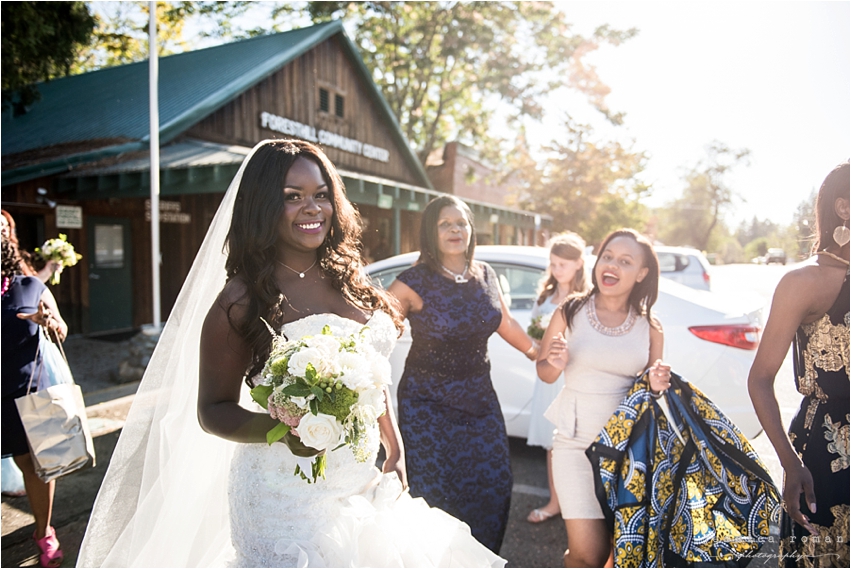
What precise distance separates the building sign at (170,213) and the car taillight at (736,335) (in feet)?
35.7

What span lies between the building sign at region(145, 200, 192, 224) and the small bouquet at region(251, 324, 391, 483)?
37.4 feet

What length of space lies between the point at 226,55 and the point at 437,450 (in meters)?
14.3

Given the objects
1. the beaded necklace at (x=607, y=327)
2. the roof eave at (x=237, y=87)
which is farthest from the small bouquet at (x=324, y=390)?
the roof eave at (x=237, y=87)

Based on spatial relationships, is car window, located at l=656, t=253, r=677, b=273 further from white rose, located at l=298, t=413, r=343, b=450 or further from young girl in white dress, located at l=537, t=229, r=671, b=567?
white rose, located at l=298, t=413, r=343, b=450

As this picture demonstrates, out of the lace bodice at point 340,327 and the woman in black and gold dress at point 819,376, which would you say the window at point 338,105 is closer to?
the lace bodice at point 340,327

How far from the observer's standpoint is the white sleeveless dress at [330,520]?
5.87ft

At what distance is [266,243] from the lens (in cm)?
205

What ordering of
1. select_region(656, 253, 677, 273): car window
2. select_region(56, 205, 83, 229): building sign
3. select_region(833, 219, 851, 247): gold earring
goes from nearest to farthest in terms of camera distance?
select_region(833, 219, 851, 247): gold earring, select_region(56, 205, 83, 229): building sign, select_region(656, 253, 677, 273): car window

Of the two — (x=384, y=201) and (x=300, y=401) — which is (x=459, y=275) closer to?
(x=300, y=401)

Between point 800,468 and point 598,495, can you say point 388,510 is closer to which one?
point 598,495

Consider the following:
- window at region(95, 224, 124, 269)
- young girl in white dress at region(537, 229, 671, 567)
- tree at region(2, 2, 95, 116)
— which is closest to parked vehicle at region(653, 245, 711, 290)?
young girl in white dress at region(537, 229, 671, 567)

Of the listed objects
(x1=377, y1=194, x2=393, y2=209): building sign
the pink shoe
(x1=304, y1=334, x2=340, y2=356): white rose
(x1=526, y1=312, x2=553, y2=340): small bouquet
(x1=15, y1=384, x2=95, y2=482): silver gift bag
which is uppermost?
(x1=377, y1=194, x2=393, y2=209): building sign

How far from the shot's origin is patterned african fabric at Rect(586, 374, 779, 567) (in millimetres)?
2283

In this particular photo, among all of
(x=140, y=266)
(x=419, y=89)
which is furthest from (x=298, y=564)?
(x=419, y=89)
